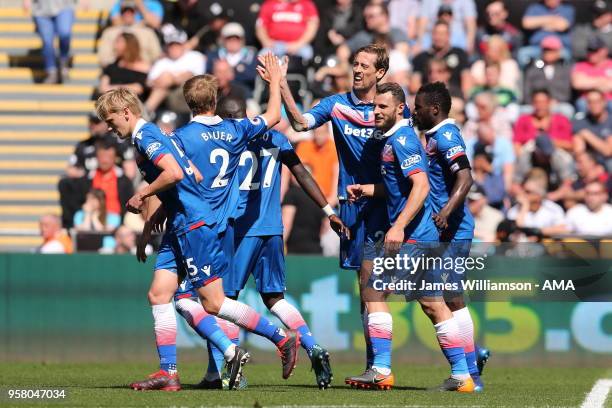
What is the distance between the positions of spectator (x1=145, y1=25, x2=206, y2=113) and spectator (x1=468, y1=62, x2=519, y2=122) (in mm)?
4101

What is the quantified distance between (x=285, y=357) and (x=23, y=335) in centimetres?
571

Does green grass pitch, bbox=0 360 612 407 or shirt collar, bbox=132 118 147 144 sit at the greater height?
shirt collar, bbox=132 118 147 144

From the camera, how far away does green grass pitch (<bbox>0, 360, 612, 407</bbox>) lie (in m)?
10.1

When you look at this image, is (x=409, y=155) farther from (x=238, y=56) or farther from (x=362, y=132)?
(x=238, y=56)

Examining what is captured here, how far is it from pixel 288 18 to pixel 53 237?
5862 mm

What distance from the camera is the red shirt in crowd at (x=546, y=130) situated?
19.1 m

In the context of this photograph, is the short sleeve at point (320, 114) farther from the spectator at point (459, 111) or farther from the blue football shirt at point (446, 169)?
the spectator at point (459, 111)

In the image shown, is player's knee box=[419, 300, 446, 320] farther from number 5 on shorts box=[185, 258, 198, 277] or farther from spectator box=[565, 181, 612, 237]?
spectator box=[565, 181, 612, 237]

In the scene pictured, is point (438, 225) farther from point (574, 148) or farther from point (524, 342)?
point (574, 148)

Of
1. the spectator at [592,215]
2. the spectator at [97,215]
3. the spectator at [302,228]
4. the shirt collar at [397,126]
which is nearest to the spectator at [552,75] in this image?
the spectator at [592,215]

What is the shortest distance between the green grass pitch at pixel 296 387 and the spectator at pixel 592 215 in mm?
2327

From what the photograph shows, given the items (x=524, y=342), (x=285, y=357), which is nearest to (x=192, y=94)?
(x=285, y=357)

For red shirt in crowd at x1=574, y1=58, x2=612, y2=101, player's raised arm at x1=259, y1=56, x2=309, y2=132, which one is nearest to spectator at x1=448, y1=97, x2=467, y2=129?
red shirt in crowd at x1=574, y1=58, x2=612, y2=101

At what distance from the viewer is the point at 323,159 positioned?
17844 millimetres
